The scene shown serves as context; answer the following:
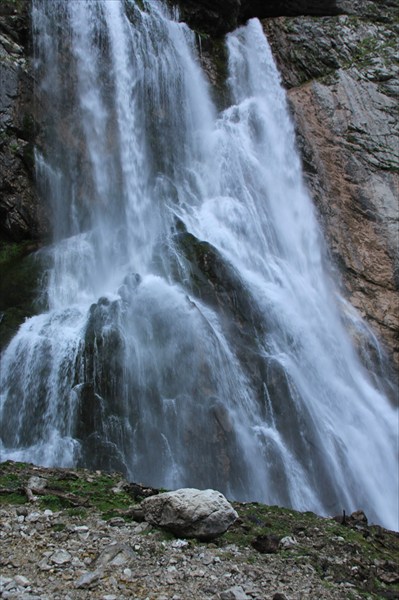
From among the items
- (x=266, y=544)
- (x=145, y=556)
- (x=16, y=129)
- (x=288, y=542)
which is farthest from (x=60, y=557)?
(x=16, y=129)

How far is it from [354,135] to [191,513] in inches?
728

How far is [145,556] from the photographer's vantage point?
199 inches

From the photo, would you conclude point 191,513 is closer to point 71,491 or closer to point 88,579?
point 88,579

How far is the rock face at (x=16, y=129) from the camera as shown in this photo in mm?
15648

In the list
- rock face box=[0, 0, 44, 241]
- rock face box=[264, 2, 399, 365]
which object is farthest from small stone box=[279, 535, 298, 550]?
rock face box=[0, 0, 44, 241]

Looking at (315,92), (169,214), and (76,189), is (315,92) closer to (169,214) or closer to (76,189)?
(169,214)

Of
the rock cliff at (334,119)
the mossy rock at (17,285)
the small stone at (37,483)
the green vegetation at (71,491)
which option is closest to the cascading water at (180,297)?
the mossy rock at (17,285)

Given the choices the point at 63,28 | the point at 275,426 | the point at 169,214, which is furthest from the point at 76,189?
the point at 275,426

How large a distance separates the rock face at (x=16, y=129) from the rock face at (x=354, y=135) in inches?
396

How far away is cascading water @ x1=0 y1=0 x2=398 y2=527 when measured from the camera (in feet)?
33.4

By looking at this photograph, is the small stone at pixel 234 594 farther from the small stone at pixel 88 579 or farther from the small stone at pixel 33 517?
the small stone at pixel 33 517

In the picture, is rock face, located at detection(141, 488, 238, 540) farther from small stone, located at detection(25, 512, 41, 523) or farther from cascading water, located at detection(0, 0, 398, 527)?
cascading water, located at detection(0, 0, 398, 527)

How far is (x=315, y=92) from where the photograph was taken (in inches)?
867

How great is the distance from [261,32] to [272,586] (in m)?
24.6
